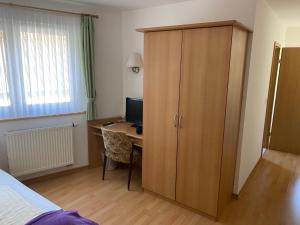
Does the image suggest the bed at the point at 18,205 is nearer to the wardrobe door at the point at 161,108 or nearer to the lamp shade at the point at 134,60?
the wardrobe door at the point at 161,108

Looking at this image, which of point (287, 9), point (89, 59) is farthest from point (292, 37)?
point (89, 59)

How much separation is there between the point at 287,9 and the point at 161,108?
2.21 m

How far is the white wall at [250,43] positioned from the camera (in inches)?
101

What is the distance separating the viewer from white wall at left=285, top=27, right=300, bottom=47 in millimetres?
4359

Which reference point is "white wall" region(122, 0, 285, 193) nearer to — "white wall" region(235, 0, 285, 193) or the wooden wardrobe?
"white wall" region(235, 0, 285, 193)

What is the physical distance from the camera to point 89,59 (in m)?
3.29

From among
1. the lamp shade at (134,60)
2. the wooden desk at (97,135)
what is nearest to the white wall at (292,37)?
the lamp shade at (134,60)

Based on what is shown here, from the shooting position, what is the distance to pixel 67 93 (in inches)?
128

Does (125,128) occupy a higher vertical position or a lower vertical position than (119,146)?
higher

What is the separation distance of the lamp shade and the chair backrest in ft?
3.66

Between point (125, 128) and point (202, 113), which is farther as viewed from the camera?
point (125, 128)

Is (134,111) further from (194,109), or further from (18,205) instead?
(18,205)

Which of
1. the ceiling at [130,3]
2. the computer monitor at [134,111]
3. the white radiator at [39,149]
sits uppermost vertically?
the ceiling at [130,3]

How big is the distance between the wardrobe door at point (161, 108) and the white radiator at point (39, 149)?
1.21 m
